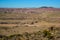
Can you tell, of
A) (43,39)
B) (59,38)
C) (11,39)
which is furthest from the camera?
(59,38)

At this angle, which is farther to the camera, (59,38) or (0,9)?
(0,9)

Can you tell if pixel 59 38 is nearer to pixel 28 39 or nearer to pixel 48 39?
pixel 48 39

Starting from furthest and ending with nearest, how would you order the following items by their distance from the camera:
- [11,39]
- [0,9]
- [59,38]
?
[0,9]
[59,38]
[11,39]

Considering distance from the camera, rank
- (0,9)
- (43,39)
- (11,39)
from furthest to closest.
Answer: (0,9) < (43,39) < (11,39)

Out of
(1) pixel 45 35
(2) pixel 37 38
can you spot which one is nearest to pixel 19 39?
(2) pixel 37 38

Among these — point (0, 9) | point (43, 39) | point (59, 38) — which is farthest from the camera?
point (0, 9)

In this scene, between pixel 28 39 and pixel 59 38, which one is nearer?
pixel 28 39

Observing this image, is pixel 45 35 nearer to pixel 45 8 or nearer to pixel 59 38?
pixel 59 38

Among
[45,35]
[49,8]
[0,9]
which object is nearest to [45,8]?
[49,8]
